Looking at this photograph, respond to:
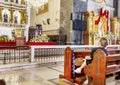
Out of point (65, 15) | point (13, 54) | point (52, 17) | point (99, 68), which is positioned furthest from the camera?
point (52, 17)

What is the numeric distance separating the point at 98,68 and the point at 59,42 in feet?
30.0

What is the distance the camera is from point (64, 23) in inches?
530

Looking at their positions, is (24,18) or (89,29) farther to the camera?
(24,18)

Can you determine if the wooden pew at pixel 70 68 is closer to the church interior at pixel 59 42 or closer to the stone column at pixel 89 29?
the church interior at pixel 59 42

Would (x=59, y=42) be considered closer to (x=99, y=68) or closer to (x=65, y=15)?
(x=65, y=15)

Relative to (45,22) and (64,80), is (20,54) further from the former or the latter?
(45,22)

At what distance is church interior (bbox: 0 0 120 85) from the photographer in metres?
4.79

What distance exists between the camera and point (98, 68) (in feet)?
13.3

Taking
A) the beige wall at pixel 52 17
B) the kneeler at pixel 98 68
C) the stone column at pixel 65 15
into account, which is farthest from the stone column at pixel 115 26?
the kneeler at pixel 98 68

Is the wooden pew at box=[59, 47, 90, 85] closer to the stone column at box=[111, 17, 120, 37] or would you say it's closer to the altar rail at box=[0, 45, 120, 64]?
the altar rail at box=[0, 45, 120, 64]

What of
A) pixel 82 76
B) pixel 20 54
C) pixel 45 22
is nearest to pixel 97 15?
pixel 45 22

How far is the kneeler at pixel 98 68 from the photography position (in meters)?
3.94

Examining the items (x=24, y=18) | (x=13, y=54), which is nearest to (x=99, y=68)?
(x=13, y=54)

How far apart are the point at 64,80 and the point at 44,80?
2.03 feet
